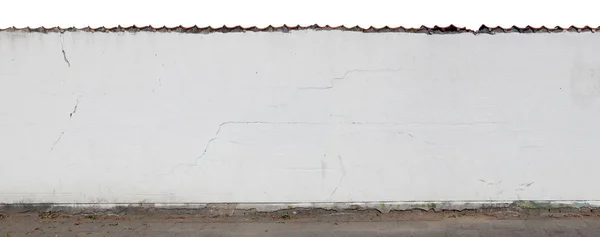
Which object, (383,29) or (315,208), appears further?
(315,208)

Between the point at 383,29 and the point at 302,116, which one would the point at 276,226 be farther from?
the point at 383,29

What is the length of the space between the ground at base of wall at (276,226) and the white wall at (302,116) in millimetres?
239

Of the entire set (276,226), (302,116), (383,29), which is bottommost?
(276,226)

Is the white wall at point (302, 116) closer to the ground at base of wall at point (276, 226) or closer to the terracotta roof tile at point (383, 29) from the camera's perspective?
the terracotta roof tile at point (383, 29)

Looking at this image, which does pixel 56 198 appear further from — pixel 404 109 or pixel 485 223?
pixel 485 223

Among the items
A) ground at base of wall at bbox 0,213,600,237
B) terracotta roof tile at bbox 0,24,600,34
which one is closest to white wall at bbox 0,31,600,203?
terracotta roof tile at bbox 0,24,600,34

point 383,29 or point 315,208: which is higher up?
point 383,29

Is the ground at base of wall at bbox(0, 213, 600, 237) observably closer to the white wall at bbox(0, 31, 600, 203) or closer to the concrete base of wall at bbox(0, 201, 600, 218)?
the concrete base of wall at bbox(0, 201, 600, 218)

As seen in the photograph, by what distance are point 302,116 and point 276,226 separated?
116 cm

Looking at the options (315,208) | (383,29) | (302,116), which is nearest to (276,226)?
(315,208)

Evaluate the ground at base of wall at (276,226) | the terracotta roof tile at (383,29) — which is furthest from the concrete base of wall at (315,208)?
the terracotta roof tile at (383,29)

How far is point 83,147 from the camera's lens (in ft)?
A: 17.4

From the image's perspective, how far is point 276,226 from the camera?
17.1ft

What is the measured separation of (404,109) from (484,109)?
810mm
